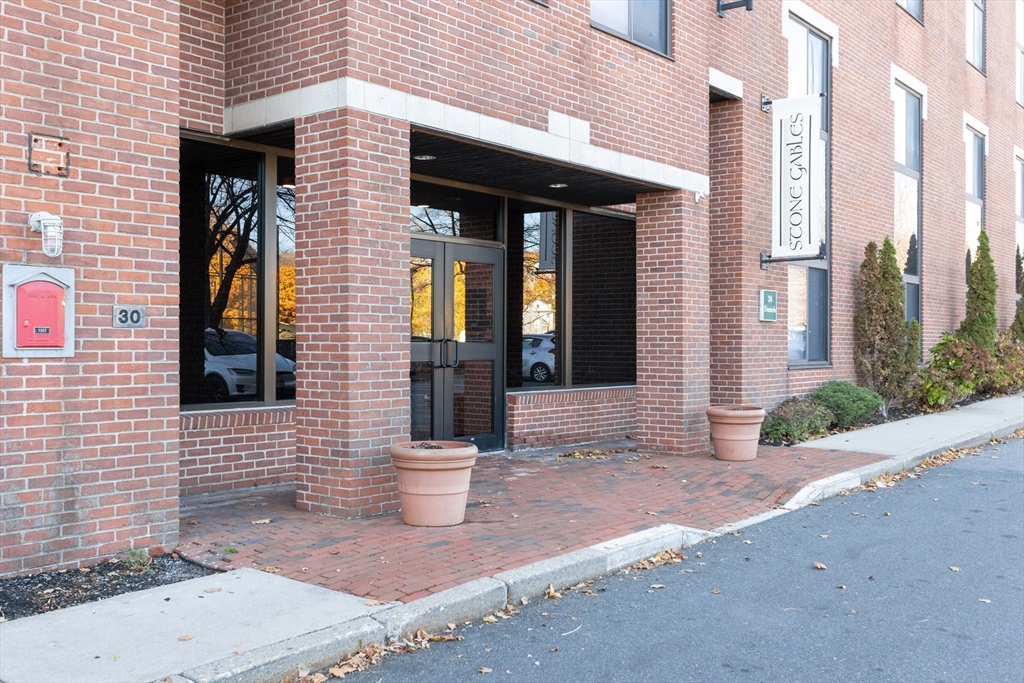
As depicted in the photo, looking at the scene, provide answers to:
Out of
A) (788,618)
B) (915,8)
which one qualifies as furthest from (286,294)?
(915,8)

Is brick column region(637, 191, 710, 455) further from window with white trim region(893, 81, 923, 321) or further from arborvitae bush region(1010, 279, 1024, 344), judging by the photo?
arborvitae bush region(1010, 279, 1024, 344)

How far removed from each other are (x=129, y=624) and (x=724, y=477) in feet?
21.0

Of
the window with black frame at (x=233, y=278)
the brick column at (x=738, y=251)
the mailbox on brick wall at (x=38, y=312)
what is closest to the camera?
the mailbox on brick wall at (x=38, y=312)

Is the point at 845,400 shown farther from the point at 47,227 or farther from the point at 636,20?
the point at 47,227

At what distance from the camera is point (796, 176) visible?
40.7 feet

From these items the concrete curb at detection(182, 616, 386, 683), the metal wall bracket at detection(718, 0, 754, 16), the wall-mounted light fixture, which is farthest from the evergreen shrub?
the wall-mounted light fixture

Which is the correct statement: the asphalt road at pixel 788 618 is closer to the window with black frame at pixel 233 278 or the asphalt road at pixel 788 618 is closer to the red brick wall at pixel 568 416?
the red brick wall at pixel 568 416

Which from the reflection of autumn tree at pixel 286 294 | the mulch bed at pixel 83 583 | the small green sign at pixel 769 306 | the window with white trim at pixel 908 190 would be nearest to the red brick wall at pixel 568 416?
the small green sign at pixel 769 306

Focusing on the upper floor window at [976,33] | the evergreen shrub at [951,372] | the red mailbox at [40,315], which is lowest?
the evergreen shrub at [951,372]

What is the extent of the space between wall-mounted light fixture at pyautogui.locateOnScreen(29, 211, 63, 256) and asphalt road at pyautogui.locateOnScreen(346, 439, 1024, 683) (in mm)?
3161

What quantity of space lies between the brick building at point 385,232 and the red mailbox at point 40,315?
32 millimetres

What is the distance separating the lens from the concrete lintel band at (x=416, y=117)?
722 centimetres

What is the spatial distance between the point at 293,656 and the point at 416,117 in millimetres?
4749

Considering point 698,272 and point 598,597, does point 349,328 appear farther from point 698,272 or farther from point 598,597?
point 698,272
